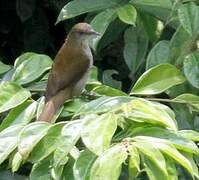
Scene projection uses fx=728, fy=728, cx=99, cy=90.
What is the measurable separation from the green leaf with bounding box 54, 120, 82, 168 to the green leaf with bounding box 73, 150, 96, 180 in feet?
0.14

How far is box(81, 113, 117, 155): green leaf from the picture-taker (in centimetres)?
199

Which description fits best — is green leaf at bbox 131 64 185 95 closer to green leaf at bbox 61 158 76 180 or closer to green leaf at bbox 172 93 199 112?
green leaf at bbox 172 93 199 112

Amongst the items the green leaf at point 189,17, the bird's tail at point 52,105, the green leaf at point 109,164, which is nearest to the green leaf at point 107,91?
the bird's tail at point 52,105

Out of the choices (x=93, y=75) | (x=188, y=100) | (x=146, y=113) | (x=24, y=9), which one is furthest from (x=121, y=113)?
(x=24, y=9)

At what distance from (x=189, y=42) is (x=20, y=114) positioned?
775mm

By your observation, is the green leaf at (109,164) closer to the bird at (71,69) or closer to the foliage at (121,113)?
the foliage at (121,113)

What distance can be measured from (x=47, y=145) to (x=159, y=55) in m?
0.93

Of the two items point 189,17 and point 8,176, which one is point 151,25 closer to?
point 189,17

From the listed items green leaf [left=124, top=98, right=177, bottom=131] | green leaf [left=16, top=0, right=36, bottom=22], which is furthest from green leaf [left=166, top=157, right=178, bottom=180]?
green leaf [left=16, top=0, right=36, bottom=22]

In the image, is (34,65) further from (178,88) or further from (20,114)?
(178,88)

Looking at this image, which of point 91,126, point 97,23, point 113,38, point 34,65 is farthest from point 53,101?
point 91,126

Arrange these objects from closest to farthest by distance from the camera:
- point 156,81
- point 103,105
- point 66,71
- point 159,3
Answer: point 103,105 → point 156,81 → point 159,3 → point 66,71

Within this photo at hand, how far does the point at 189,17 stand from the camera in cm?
282

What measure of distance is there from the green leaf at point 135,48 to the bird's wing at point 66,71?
0.30m
